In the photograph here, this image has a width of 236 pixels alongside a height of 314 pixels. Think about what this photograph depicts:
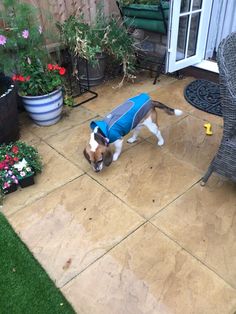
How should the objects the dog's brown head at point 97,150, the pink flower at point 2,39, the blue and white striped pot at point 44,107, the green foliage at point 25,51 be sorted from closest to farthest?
1. the dog's brown head at point 97,150
2. the pink flower at point 2,39
3. the green foliage at point 25,51
4. the blue and white striped pot at point 44,107

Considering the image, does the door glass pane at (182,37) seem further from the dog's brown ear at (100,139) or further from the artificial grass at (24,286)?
the artificial grass at (24,286)

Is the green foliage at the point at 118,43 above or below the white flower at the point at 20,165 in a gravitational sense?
above

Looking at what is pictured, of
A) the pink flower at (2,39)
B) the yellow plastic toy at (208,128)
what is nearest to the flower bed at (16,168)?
the pink flower at (2,39)

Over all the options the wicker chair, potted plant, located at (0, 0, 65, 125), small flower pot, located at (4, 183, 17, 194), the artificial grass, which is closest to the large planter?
potted plant, located at (0, 0, 65, 125)

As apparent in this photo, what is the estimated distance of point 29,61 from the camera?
280 cm

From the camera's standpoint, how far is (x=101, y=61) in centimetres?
362

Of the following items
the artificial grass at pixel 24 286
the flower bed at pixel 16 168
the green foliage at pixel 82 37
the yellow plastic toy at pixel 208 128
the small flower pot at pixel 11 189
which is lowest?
the artificial grass at pixel 24 286

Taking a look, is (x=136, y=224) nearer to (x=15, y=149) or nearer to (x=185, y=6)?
(x=15, y=149)

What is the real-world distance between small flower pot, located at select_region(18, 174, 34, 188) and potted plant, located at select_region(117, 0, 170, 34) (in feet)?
7.30

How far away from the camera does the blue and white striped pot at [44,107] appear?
281cm

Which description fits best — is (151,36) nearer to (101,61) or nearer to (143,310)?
(101,61)

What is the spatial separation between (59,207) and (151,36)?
2.86 meters

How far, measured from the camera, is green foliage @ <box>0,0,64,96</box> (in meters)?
2.67

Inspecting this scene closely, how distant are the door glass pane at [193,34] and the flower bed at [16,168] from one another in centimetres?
234
